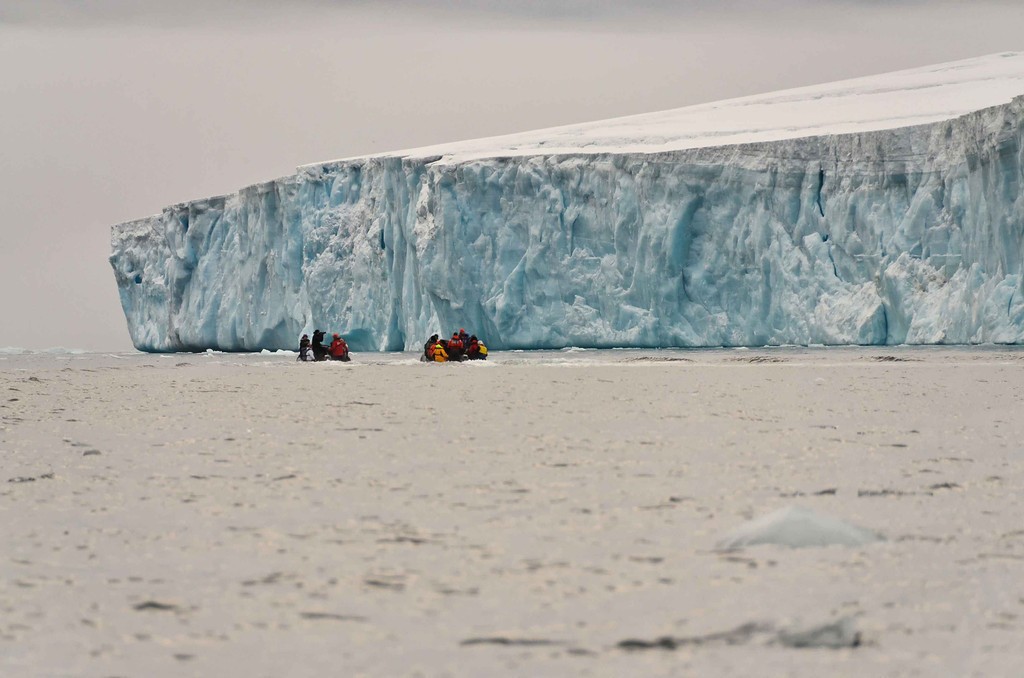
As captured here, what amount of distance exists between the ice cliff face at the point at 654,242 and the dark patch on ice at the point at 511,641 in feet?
83.1

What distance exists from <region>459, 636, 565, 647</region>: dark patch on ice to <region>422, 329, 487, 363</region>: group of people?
2292 cm

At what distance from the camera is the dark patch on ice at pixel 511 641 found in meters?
3.42

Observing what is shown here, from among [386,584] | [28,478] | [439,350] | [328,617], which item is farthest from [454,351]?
[328,617]

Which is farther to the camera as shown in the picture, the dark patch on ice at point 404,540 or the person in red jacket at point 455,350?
the person in red jacket at point 455,350

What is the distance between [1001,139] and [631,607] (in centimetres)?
2576

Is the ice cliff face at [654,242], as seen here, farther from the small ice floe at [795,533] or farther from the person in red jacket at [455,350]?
the small ice floe at [795,533]

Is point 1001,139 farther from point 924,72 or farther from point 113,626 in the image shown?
point 113,626

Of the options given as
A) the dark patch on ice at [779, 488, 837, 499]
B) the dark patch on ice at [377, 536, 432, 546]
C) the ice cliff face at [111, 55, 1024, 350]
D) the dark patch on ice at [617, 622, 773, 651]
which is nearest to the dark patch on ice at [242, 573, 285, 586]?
the dark patch on ice at [377, 536, 432, 546]

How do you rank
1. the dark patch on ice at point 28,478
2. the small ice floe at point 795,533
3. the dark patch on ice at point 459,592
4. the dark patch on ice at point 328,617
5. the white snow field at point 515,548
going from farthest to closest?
the dark patch on ice at point 28,478 → the small ice floe at point 795,533 → the dark patch on ice at point 459,592 → the dark patch on ice at point 328,617 → the white snow field at point 515,548

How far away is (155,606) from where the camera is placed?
3932mm

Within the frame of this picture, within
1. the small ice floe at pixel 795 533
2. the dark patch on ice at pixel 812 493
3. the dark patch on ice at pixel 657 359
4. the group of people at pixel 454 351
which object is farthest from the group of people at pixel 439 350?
the small ice floe at pixel 795 533

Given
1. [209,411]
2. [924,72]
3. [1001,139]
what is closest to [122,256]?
[924,72]

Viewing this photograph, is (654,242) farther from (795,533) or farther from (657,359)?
(795,533)

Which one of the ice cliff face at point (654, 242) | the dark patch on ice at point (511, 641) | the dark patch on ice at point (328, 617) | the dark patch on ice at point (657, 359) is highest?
the ice cliff face at point (654, 242)
